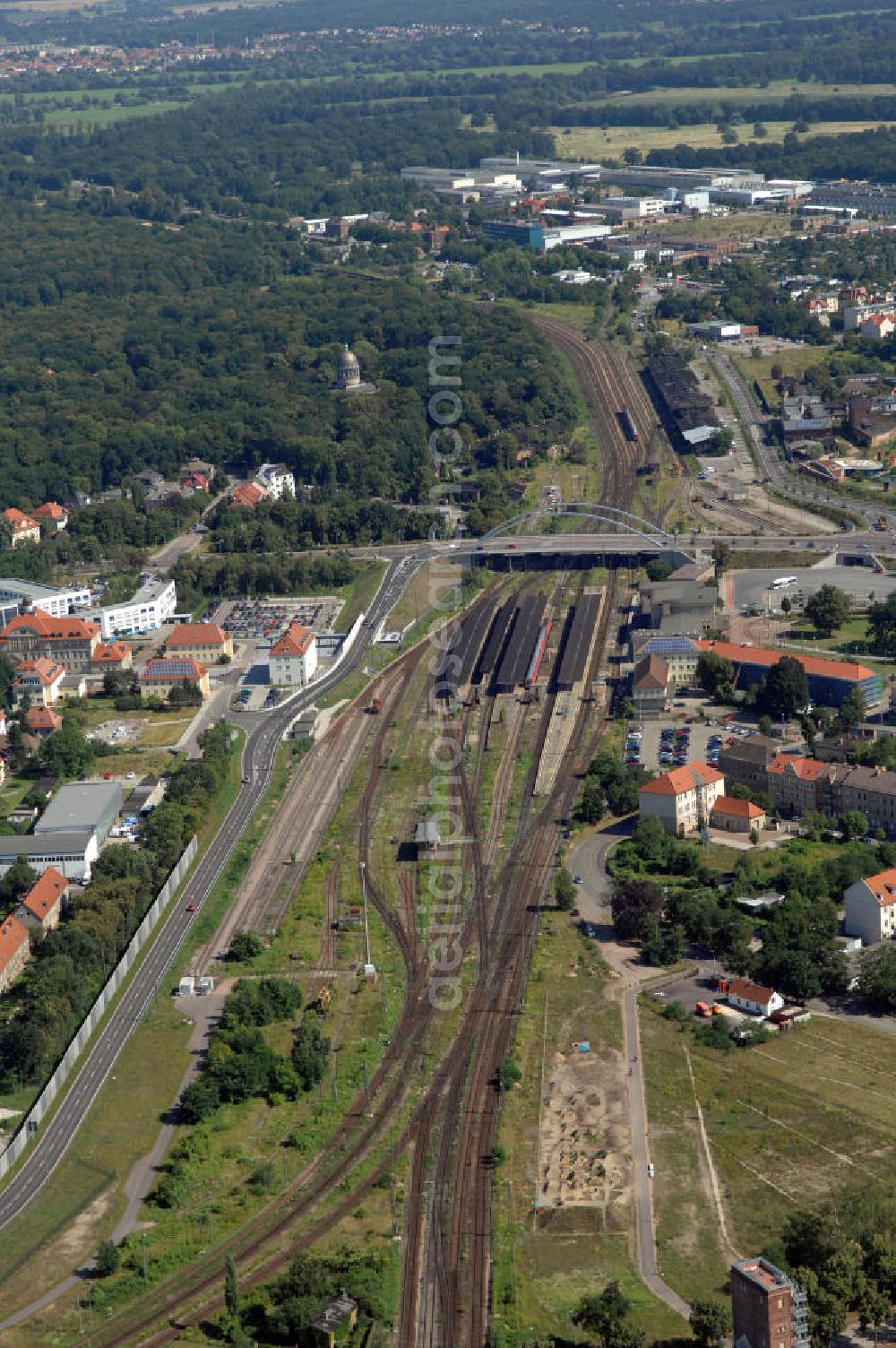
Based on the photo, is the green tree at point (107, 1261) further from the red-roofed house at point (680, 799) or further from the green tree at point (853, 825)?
the green tree at point (853, 825)

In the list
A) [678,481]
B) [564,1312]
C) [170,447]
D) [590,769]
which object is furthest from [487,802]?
[170,447]

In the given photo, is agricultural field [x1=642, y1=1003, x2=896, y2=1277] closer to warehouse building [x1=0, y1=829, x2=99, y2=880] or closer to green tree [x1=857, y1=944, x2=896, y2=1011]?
green tree [x1=857, y1=944, x2=896, y2=1011]

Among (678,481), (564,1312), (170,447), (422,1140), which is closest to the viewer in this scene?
(564,1312)

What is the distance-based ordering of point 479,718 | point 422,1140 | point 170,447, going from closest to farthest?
point 422,1140 → point 479,718 → point 170,447

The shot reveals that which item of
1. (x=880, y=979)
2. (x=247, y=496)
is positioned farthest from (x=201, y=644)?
(x=880, y=979)

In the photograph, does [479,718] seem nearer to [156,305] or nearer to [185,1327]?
[185,1327]
